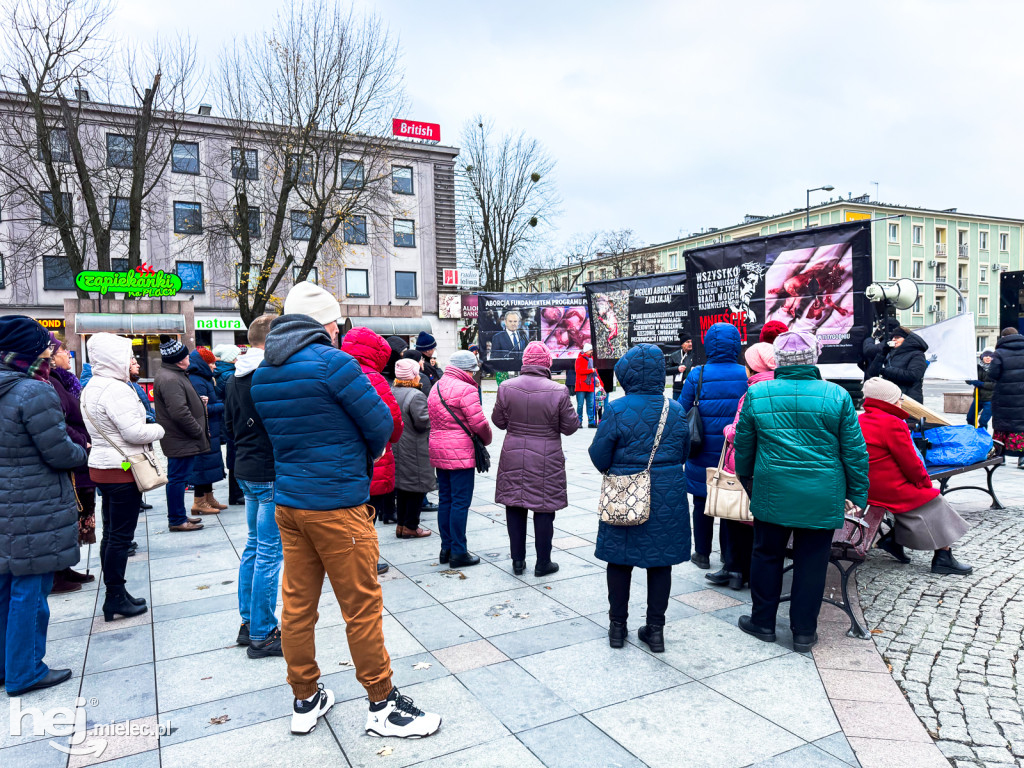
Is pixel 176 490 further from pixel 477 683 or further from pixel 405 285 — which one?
pixel 405 285

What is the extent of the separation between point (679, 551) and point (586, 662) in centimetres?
84

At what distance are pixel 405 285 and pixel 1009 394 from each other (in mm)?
32048

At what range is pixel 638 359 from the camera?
4.09m

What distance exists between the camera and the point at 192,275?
109 feet

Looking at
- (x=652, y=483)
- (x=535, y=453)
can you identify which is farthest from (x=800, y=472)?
(x=535, y=453)

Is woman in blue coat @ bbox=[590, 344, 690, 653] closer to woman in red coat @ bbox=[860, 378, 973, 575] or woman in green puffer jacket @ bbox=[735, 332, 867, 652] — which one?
woman in green puffer jacket @ bbox=[735, 332, 867, 652]

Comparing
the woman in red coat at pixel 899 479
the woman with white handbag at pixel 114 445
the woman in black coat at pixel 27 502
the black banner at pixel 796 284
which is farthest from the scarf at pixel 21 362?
the black banner at pixel 796 284

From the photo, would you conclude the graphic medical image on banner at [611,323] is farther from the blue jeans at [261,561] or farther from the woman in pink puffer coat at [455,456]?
the blue jeans at [261,561]

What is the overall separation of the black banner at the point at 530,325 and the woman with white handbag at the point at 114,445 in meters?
11.8

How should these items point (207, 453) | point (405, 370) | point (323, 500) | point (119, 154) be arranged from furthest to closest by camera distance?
1. point (119, 154)
2. point (207, 453)
3. point (405, 370)
4. point (323, 500)

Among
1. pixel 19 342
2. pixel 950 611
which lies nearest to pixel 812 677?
pixel 950 611

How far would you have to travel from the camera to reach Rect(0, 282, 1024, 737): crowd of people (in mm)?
3125

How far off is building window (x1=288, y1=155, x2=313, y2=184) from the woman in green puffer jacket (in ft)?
65.4

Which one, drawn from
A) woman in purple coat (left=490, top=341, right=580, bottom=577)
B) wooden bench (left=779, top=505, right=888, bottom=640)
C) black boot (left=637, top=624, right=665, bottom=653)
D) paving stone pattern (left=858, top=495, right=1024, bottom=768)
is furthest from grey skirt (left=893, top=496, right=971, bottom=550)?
woman in purple coat (left=490, top=341, right=580, bottom=577)
